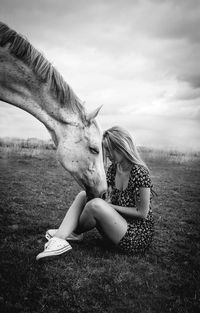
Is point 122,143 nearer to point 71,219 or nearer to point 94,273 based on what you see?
point 71,219

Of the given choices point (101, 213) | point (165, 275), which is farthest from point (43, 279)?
point (165, 275)

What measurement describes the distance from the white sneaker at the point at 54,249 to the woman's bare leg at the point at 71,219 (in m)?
0.12

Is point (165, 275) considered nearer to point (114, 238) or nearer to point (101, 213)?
point (114, 238)

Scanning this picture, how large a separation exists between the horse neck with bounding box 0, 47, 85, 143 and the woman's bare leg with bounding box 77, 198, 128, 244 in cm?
154

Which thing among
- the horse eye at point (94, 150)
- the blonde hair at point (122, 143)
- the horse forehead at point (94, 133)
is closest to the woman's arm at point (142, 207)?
the blonde hair at point (122, 143)

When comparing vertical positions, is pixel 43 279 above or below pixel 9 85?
below

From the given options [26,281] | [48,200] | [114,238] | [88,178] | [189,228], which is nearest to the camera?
[26,281]

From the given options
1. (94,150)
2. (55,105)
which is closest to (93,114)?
(94,150)

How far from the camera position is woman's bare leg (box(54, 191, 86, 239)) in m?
3.46

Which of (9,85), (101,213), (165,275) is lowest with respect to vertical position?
(165,275)

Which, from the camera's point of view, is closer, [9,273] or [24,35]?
[9,273]

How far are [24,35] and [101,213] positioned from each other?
324 cm

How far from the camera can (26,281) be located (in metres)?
2.72

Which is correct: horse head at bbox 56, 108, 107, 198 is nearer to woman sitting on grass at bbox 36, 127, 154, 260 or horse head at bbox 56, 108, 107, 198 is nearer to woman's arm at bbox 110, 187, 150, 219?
woman sitting on grass at bbox 36, 127, 154, 260
